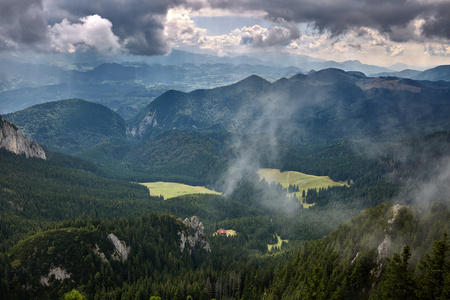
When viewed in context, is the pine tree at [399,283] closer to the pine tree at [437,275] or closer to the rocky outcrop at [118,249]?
the pine tree at [437,275]

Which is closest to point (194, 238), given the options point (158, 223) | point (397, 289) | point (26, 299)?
point (158, 223)

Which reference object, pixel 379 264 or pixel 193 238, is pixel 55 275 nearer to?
pixel 193 238

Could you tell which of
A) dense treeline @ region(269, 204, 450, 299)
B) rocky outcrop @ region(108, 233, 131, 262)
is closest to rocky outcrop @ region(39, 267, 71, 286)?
rocky outcrop @ region(108, 233, 131, 262)

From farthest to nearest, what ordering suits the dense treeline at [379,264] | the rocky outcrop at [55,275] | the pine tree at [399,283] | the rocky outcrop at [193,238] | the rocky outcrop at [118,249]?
the rocky outcrop at [193,238]
the rocky outcrop at [118,249]
the rocky outcrop at [55,275]
the pine tree at [399,283]
the dense treeline at [379,264]

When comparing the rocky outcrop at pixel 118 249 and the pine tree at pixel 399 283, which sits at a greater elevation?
the pine tree at pixel 399 283

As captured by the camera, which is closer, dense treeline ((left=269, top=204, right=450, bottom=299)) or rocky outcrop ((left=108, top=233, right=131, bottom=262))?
dense treeline ((left=269, top=204, right=450, bottom=299))

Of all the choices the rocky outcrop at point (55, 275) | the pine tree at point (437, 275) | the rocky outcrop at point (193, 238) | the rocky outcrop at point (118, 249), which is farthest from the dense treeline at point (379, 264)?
the rocky outcrop at point (55, 275)

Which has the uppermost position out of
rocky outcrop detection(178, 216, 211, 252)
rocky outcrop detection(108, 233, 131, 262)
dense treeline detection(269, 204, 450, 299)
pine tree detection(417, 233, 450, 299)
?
pine tree detection(417, 233, 450, 299)

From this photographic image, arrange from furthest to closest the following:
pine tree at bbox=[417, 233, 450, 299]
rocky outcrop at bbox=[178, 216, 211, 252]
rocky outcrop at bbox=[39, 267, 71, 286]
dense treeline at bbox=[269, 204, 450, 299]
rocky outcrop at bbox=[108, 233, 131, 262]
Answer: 1. rocky outcrop at bbox=[178, 216, 211, 252]
2. rocky outcrop at bbox=[108, 233, 131, 262]
3. rocky outcrop at bbox=[39, 267, 71, 286]
4. dense treeline at bbox=[269, 204, 450, 299]
5. pine tree at bbox=[417, 233, 450, 299]

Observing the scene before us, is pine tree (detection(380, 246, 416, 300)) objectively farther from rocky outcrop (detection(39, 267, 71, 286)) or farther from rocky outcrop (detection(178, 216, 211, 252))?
rocky outcrop (detection(178, 216, 211, 252))
